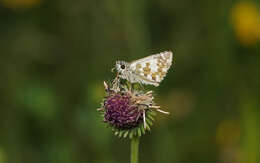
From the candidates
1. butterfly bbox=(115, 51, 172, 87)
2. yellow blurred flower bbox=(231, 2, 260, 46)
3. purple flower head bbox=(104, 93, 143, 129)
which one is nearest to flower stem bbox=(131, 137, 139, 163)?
purple flower head bbox=(104, 93, 143, 129)

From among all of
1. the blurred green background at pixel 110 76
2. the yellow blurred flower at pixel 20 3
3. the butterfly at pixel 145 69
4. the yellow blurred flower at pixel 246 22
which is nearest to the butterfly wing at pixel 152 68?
the butterfly at pixel 145 69

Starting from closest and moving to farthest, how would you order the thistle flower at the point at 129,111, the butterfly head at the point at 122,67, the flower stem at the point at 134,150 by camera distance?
1. the flower stem at the point at 134,150
2. the thistle flower at the point at 129,111
3. the butterfly head at the point at 122,67

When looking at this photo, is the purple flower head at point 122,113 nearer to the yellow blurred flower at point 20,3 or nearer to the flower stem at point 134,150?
the flower stem at point 134,150

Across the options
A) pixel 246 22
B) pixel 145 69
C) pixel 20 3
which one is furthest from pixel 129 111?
pixel 20 3

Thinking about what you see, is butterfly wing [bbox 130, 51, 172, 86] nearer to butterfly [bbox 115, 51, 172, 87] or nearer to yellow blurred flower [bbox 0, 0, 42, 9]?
butterfly [bbox 115, 51, 172, 87]

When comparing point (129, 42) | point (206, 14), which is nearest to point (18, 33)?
point (129, 42)

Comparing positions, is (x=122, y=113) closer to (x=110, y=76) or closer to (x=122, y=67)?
(x=122, y=67)
